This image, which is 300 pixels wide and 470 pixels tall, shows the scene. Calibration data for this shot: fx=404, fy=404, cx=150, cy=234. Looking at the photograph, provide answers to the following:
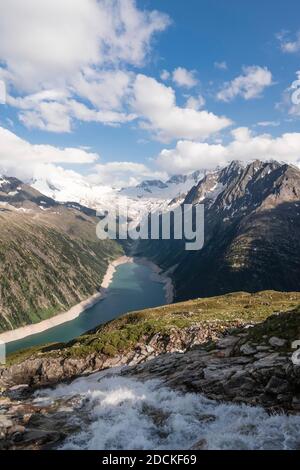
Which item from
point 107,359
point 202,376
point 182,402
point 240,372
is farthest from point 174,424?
point 107,359

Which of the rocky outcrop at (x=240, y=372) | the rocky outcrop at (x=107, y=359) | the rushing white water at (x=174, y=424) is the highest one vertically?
the rocky outcrop at (x=240, y=372)

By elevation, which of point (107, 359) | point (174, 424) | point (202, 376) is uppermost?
point (202, 376)

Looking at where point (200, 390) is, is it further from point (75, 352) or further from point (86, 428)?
point (75, 352)

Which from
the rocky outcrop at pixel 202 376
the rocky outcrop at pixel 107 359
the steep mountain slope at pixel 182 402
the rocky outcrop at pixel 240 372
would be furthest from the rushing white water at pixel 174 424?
the rocky outcrop at pixel 107 359

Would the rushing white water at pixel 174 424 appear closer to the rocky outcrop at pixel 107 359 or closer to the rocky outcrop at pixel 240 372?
the rocky outcrop at pixel 240 372

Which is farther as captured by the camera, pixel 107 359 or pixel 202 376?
pixel 107 359

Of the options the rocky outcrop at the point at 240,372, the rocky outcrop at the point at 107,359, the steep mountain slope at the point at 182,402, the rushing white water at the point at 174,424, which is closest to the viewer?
the rushing white water at the point at 174,424

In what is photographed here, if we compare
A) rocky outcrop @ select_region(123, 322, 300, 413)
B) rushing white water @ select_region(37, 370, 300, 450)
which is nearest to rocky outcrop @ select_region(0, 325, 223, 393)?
rocky outcrop @ select_region(123, 322, 300, 413)

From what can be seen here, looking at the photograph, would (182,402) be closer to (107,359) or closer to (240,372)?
(240,372)

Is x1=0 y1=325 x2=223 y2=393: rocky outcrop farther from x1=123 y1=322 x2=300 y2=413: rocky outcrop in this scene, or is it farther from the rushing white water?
the rushing white water
